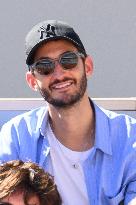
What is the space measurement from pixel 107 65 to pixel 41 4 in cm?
89

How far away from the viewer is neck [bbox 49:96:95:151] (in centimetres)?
267

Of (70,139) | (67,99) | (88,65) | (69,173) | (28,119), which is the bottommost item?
(69,173)

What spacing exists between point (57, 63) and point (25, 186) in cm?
89

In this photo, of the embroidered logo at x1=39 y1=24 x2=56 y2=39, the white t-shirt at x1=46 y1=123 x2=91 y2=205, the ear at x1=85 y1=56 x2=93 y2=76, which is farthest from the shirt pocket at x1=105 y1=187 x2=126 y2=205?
the embroidered logo at x1=39 y1=24 x2=56 y2=39

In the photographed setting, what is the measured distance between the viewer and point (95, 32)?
4.79m

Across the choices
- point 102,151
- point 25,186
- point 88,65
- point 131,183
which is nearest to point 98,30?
point 88,65

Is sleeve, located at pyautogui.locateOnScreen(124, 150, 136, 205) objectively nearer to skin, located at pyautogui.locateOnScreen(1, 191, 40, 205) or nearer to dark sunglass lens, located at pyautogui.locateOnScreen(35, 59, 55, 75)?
dark sunglass lens, located at pyautogui.locateOnScreen(35, 59, 55, 75)

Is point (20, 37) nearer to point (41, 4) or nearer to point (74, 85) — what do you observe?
point (41, 4)

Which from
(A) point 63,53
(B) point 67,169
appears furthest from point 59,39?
(B) point 67,169


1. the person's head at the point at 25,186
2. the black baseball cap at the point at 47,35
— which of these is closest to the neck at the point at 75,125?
the black baseball cap at the point at 47,35

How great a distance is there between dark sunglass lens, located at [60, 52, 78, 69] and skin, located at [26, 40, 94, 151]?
0.08 ft

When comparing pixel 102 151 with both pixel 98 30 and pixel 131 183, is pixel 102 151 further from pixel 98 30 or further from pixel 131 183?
pixel 98 30

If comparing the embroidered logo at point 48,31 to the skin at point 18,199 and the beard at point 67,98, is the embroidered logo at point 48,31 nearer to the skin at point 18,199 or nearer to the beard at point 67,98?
the beard at point 67,98

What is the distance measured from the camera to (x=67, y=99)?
102 inches
